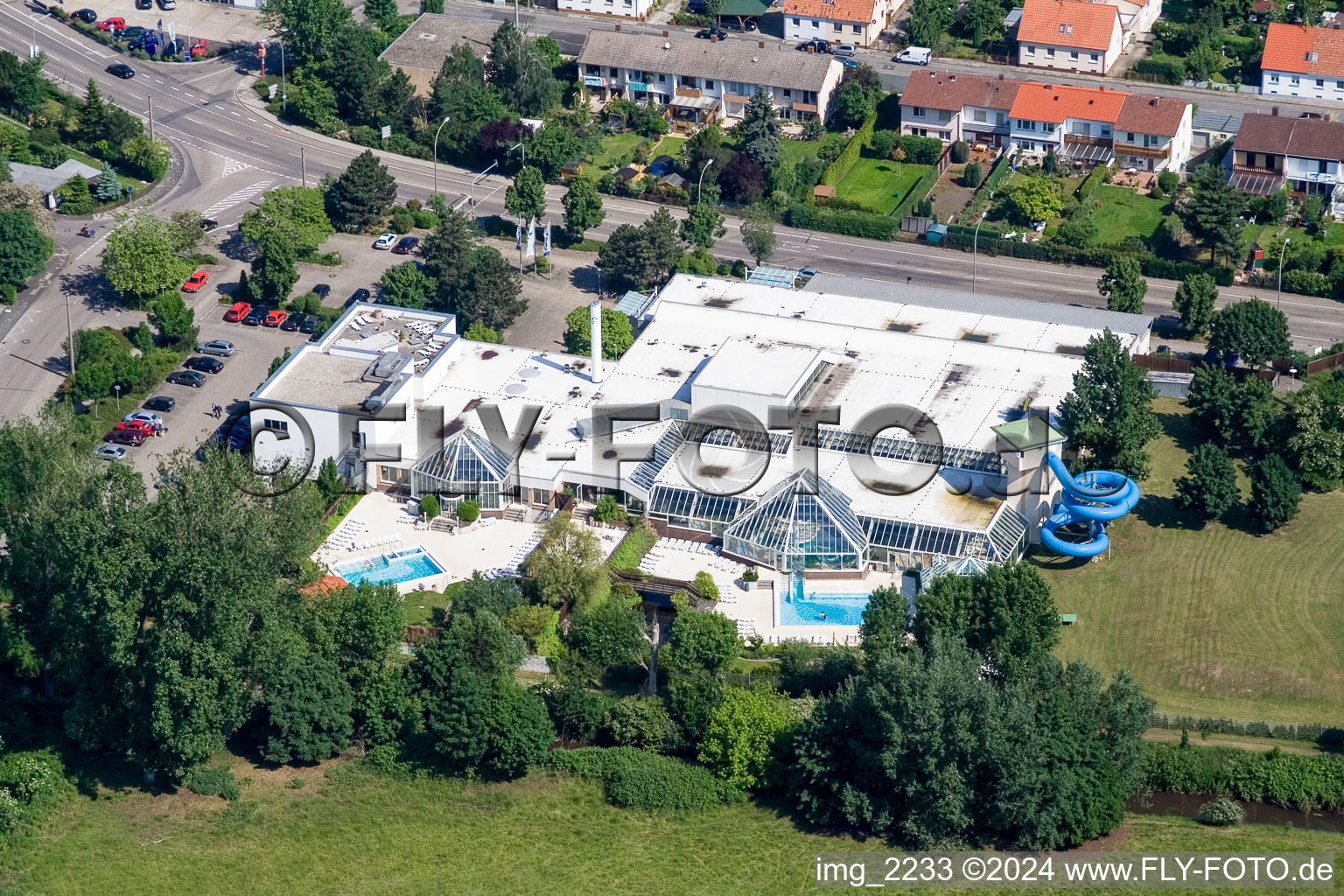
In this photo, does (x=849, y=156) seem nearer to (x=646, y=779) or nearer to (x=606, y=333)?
(x=606, y=333)

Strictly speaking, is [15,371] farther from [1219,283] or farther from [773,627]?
[1219,283]

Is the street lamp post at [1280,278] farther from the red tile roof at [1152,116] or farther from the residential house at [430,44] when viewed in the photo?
the residential house at [430,44]

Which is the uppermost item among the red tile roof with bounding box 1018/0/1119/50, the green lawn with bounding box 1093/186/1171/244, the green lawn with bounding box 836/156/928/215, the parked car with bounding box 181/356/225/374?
the red tile roof with bounding box 1018/0/1119/50

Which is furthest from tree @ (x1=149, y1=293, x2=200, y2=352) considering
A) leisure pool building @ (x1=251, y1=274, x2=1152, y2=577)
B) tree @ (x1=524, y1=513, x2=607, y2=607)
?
tree @ (x1=524, y1=513, x2=607, y2=607)

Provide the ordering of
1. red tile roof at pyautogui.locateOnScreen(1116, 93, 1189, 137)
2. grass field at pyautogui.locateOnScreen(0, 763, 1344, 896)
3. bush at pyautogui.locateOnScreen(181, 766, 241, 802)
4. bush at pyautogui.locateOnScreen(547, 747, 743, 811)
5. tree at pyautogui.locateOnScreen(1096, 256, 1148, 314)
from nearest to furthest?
grass field at pyautogui.locateOnScreen(0, 763, 1344, 896) → bush at pyautogui.locateOnScreen(547, 747, 743, 811) → bush at pyautogui.locateOnScreen(181, 766, 241, 802) → tree at pyautogui.locateOnScreen(1096, 256, 1148, 314) → red tile roof at pyautogui.locateOnScreen(1116, 93, 1189, 137)

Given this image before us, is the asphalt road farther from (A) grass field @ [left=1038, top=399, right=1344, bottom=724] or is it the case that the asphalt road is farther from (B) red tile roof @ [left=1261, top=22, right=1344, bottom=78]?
(A) grass field @ [left=1038, top=399, right=1344, bottom=724]

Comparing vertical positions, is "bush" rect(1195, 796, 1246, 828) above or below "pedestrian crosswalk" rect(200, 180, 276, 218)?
below

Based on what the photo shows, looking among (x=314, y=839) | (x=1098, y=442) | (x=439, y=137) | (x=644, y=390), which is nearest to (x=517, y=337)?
(x=644, y=390)
